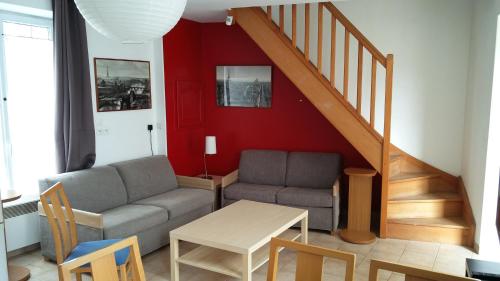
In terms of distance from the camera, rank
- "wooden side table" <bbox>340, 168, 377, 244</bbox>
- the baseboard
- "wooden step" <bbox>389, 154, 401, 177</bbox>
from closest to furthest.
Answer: the baseboard < "wooden side table" <bbox>340, 168, 377, 244</bbox> < "wooden step" <bbox>389, 154, 401, 177</bbox>

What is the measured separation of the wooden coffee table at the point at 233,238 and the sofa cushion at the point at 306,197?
0.66 metres

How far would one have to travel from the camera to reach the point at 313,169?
5.07 metres

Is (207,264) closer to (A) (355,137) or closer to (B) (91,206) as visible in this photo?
(B) (91,206)

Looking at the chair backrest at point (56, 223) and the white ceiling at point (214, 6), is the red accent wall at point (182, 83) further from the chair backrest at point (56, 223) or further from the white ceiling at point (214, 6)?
the chair backrest at point (56, 223)

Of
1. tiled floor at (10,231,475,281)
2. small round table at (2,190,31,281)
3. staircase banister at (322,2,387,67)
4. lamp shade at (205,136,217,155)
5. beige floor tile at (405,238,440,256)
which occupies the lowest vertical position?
tiled floor at (10,231,475,281)

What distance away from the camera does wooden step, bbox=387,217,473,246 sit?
416 cm

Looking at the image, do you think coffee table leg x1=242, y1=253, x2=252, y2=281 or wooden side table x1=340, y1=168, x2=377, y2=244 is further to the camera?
wooden side table x1=340, y1=168, x2=377, y2=244

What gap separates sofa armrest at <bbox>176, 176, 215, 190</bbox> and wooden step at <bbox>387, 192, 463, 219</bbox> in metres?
→ 1.99

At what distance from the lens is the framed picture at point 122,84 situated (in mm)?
4457

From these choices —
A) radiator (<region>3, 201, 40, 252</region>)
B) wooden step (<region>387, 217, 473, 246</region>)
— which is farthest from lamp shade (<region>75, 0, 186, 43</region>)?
wooden step (<region>387, 217, 473, 246</region>)

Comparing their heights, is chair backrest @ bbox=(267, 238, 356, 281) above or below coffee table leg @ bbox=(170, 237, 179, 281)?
above

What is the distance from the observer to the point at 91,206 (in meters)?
3.95

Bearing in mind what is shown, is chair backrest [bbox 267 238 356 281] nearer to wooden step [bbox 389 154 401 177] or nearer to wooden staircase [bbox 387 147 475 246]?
wooden staircase [bbox 387 147 475 246]

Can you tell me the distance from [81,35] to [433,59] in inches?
152
